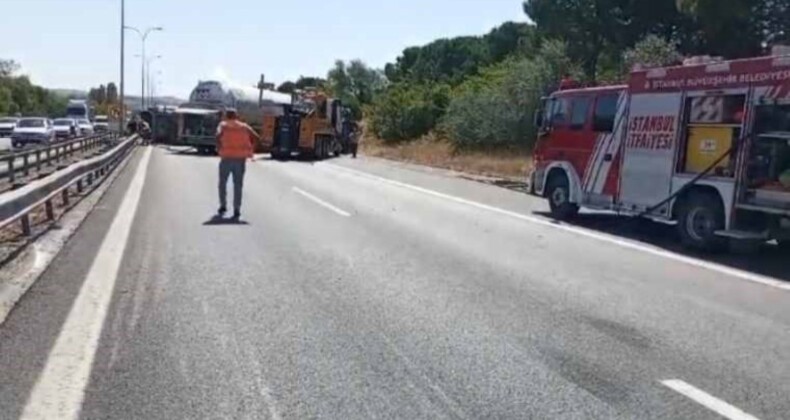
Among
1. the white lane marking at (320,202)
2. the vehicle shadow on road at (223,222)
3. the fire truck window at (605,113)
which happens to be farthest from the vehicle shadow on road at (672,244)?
the vehicle shadow on road at (223,222)

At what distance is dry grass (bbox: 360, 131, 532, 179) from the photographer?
32688mm

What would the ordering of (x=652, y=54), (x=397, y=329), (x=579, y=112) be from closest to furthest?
1. (x=397, y=329)
2. (x=579, y=112)
3. (x=652, y=54)

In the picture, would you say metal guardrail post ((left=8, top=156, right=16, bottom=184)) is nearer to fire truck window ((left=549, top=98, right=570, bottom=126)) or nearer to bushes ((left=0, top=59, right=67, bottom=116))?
fire truck window ((left=549, top=98, right=570, bottom=126))

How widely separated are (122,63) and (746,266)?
4727 cm

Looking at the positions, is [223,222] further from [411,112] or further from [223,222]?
[411,112]

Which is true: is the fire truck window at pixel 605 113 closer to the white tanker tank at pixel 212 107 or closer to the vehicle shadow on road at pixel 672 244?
the vehicle shadow on road at pixel 672 244

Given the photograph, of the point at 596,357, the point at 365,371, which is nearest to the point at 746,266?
the point at 596,357

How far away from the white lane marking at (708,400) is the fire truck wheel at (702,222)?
7.13 m

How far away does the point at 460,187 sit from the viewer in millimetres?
25312

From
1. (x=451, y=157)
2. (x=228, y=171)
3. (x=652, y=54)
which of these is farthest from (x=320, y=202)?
(x=451, y=157)

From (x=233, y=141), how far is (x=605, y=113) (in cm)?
634

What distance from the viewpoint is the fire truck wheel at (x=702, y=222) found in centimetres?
1248

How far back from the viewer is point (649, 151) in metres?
14.0

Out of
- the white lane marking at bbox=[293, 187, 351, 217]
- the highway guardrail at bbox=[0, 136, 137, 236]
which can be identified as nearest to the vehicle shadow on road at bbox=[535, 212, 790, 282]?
the white lane marking at bbox=[293, 187, 351, 217]
